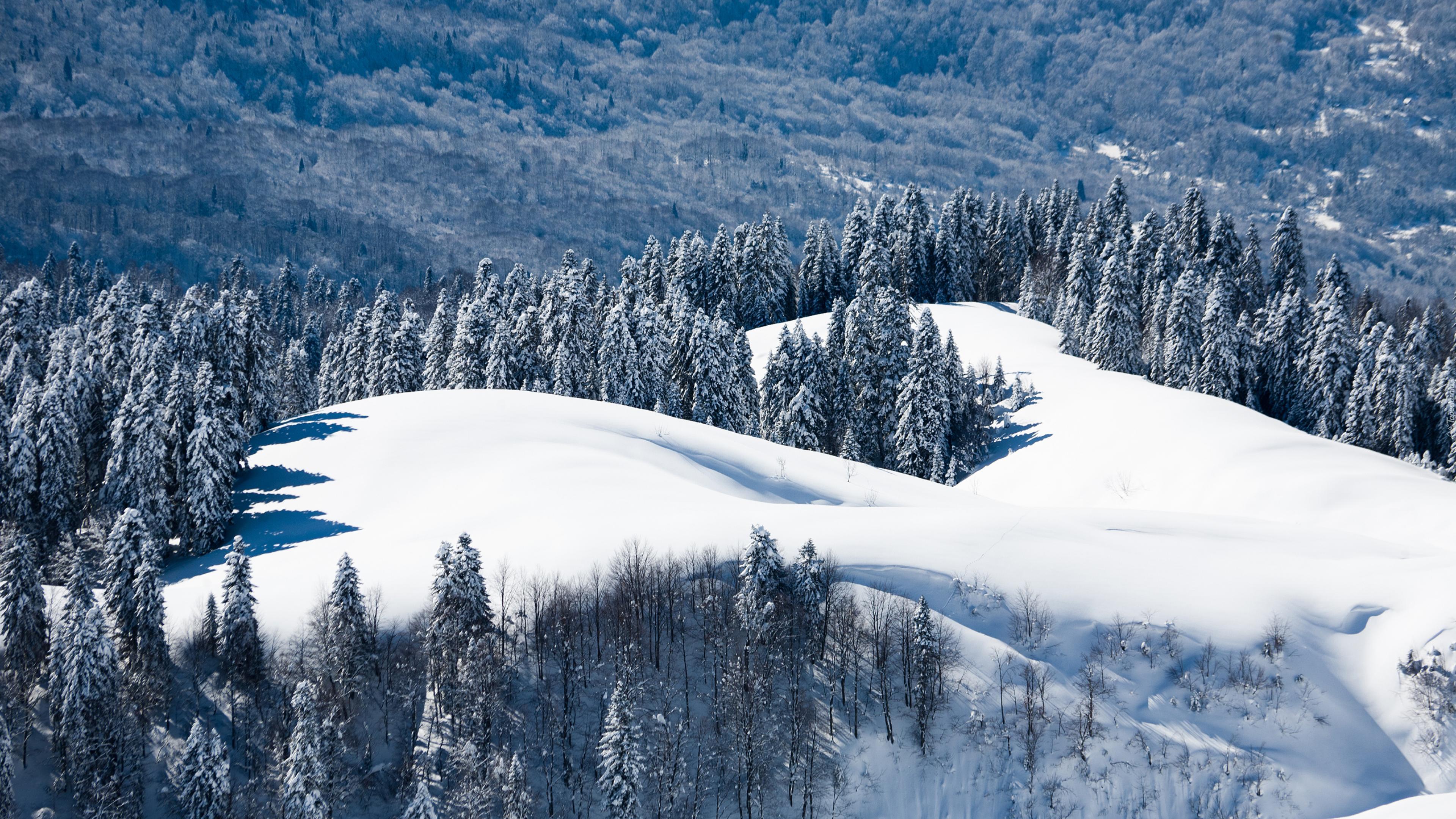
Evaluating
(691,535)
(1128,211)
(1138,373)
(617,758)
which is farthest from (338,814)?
(1128,211)

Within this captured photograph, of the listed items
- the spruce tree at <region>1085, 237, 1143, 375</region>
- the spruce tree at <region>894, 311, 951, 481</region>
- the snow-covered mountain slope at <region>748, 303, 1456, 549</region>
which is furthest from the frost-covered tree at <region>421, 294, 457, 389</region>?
the spruce tree at <region>1085, 237, 1143, 375</region>

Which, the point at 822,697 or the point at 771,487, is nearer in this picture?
the point at 822,697

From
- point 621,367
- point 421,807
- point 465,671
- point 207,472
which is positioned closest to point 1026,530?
point 465,671

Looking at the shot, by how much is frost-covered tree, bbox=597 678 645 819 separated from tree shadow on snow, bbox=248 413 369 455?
35.4 meters

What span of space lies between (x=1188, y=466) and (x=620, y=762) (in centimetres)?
4508

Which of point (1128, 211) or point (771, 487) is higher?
point (1128, 211)

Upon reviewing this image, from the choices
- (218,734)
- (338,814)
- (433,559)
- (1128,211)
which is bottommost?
(338,814)

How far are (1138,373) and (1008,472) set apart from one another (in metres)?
24.6

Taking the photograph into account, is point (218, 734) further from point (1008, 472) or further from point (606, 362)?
point (1008, 472)

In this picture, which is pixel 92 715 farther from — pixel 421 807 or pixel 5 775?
pixel 421 807

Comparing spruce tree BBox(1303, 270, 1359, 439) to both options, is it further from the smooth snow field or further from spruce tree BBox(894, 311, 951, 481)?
spruce tree BBox(894, 311, 951, 481)

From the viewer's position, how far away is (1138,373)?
92.1m

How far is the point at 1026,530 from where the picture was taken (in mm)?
51375

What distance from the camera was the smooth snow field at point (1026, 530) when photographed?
4194 cm
